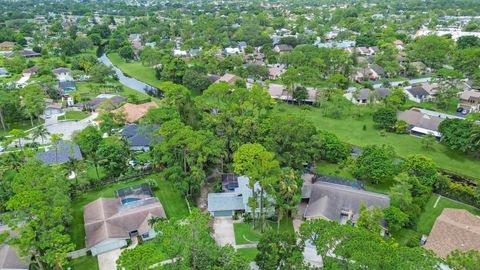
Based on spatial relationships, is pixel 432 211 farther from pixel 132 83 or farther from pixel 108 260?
pixel 132 83

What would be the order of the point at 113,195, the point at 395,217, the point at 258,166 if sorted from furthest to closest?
the point at 113,195 → the point at 395,217 → the point at 258,166

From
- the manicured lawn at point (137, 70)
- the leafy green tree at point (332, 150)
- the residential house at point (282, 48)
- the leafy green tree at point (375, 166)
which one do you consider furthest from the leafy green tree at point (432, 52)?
the manicured lawn at point (137, 70)

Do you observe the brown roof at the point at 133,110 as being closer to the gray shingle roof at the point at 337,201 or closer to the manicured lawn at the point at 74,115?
the manicured lawn at the point at 74,115

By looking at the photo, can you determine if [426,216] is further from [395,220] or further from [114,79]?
[114,79]

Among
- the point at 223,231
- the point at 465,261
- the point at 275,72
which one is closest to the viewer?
the point at 465,261

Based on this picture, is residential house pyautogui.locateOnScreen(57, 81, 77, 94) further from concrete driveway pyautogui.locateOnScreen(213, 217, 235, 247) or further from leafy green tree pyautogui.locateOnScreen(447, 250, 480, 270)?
leafy green tree pyautogui.locateOnScreen(447, 250, 480, 270)

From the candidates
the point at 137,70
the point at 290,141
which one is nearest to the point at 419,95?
the point at 290,141
